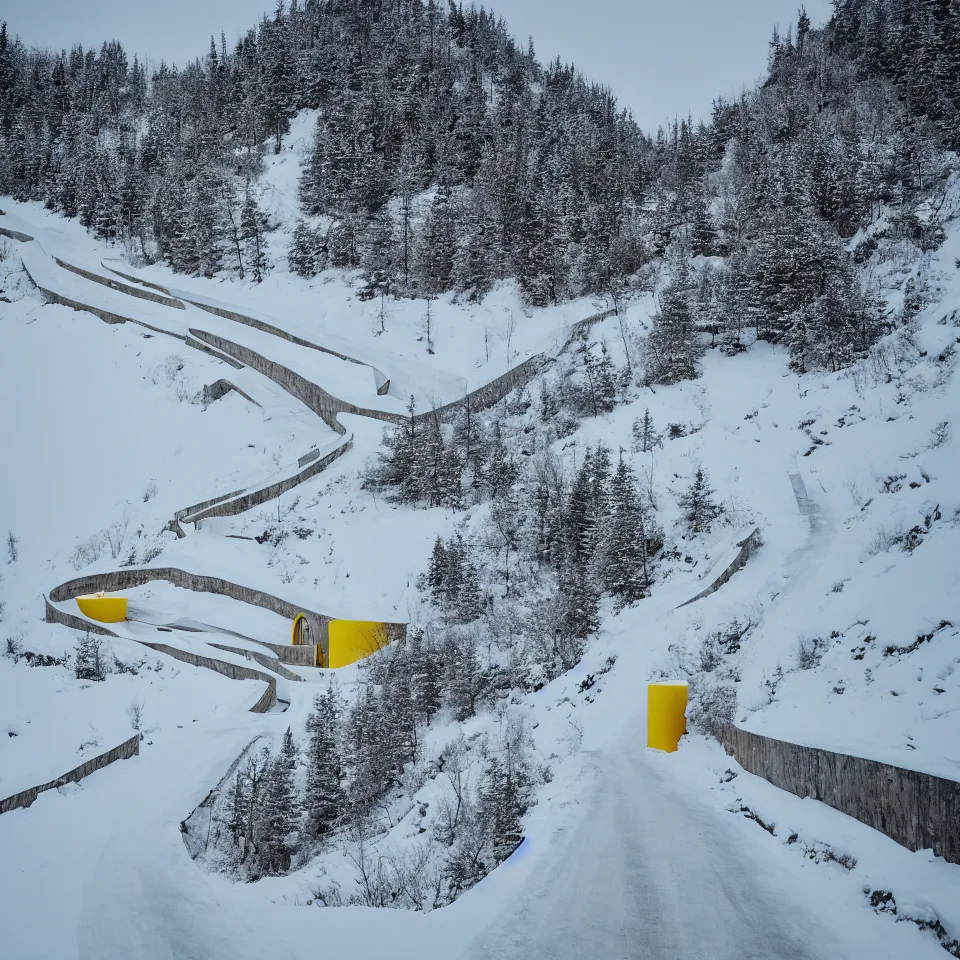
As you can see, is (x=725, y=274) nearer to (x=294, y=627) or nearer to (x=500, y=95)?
(x=294, y=627)

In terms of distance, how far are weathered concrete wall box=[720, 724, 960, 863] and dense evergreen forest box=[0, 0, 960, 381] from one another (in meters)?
20.0

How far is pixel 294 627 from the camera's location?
2522cm

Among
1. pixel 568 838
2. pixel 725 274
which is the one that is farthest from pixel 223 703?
pixel 725 274

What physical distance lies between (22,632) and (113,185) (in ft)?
165

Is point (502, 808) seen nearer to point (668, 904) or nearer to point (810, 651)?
point (668, 904)

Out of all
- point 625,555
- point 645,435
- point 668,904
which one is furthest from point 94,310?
point 668,904

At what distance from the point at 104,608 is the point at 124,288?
31.6m

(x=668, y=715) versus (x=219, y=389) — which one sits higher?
(x=219, y=389)

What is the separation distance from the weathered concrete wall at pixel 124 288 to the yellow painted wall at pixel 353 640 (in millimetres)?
32095

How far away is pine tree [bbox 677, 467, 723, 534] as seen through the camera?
22062 millimetres

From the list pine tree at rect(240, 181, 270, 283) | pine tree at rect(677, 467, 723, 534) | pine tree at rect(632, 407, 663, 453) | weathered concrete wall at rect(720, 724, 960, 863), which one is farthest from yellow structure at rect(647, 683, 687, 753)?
pine tree at rect(240, 181, 270, 283)

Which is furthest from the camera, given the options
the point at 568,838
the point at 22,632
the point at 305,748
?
the point at 22,632

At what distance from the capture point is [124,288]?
162ft

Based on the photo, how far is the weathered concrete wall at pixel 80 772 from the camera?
13148mm
